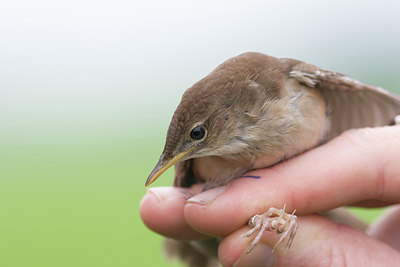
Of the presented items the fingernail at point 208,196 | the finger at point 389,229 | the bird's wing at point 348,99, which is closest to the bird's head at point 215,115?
the fingernail at point 208,196

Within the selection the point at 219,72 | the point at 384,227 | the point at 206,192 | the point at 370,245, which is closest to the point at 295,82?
the point at 219,72

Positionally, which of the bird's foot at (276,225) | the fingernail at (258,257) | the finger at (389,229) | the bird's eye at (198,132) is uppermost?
the bird's eye at (198,132)

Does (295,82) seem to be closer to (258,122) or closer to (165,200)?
(258,122)

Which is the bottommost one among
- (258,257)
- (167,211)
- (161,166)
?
(258,257)

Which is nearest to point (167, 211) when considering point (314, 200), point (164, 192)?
point (164, 192)

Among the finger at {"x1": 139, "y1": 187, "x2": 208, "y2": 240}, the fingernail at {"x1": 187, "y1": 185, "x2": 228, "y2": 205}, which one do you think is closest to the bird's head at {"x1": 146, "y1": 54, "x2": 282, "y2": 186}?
the fingernail at {"x1": 187, "y1": 185, "x2": 228, "y2": 205}

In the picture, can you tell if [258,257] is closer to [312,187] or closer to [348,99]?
[312,187]

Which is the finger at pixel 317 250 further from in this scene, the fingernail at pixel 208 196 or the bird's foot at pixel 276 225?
the fingernail at pixel 208 196
